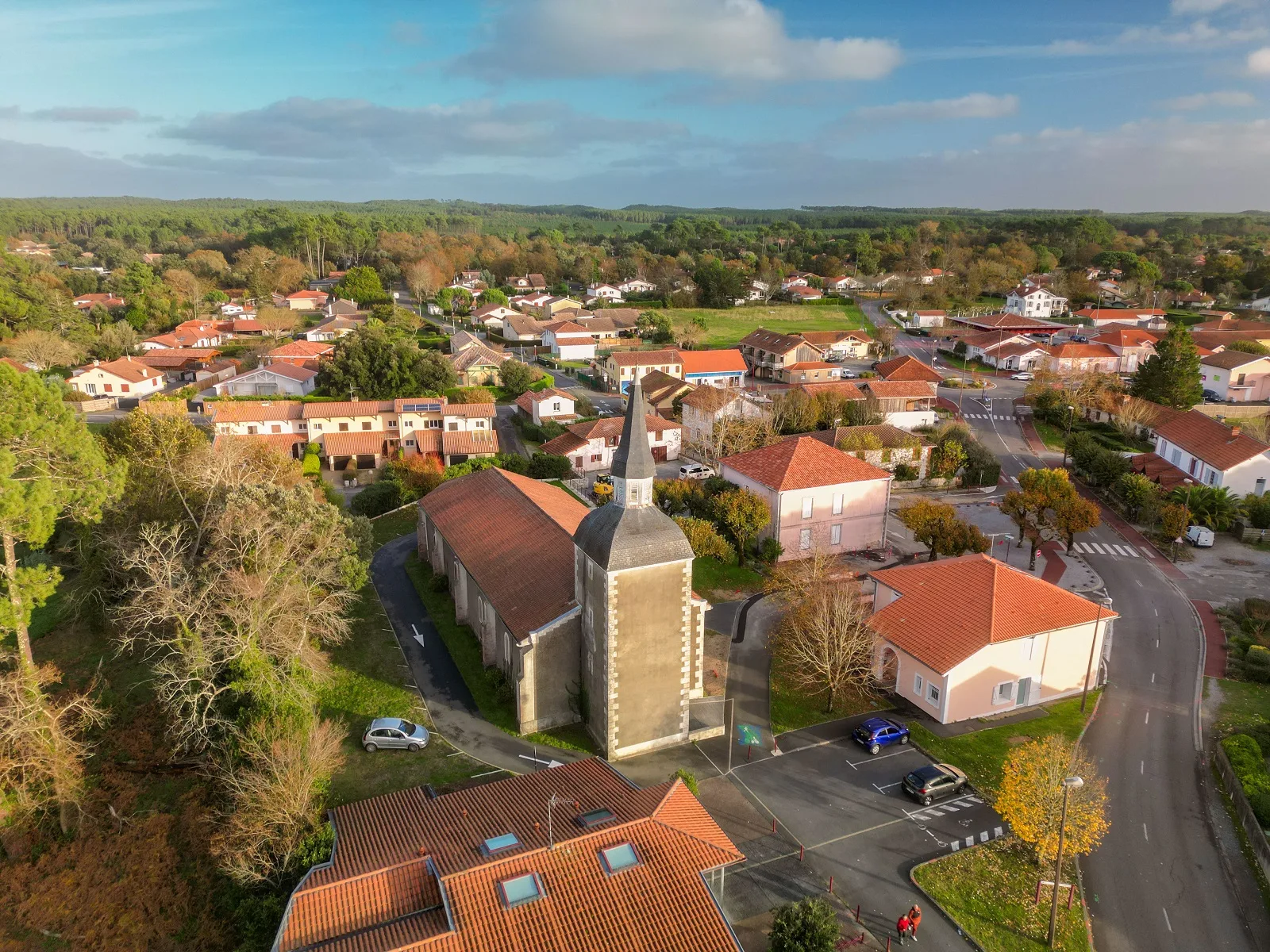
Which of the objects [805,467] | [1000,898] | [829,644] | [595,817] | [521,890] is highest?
[805,467]

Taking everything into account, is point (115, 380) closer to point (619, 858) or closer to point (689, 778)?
point (689, 778)

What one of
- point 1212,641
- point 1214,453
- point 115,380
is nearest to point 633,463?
point 1212,641

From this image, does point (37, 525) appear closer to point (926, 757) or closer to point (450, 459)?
point (926, 757)

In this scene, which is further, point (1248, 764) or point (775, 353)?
point (775, 353)

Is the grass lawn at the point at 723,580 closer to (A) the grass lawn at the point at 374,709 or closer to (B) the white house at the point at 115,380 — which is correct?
(A) the grass lawn at the point at 374,709

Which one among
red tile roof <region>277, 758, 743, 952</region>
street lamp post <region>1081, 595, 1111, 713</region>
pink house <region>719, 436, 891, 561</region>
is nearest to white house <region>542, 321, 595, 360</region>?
pink house <region>719, 436, 891, 561</region>
